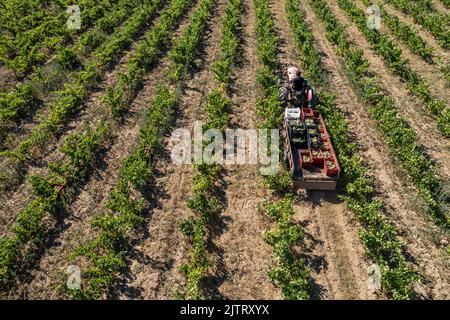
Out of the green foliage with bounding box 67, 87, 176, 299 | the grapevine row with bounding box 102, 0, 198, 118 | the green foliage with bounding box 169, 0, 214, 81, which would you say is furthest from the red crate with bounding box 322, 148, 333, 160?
the grapevine row with bounding box 102, 0, 198, 118

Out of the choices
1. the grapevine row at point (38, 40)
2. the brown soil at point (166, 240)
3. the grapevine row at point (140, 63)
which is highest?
Result: the grapevine row at point (38, 40)

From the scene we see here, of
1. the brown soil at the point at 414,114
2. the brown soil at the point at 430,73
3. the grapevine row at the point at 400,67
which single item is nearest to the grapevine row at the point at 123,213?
the brown soil at the point at 414,114

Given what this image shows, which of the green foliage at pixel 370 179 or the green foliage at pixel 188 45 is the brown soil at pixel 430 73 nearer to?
the green foliage at pixel 370 179

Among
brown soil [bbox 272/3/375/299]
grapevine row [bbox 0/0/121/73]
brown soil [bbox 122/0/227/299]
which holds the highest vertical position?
grapevine row [bbox 0/0/121/73]

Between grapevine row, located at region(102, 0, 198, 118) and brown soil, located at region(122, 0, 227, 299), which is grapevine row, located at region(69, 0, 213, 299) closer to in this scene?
brown soil, located at region(122, 0, 227, 299)

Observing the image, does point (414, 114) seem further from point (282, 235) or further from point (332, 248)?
point (282, 235)

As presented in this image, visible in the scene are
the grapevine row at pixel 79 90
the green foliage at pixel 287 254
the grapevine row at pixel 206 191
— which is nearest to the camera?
the green foliage at pixel 287 254

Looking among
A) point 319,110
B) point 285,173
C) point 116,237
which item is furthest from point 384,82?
point 116,237
